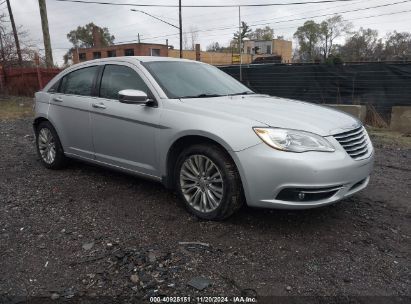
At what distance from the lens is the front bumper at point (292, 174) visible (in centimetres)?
344

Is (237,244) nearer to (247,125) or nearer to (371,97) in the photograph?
(247,125)

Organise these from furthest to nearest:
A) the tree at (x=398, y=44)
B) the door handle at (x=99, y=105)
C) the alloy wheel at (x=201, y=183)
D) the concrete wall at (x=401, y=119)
A: the tree at (x=398, y=44), the concrete wall at (x=401, y=119), the door handle at (x=99, y=105), the alloy wheel at (x=201, y=183)

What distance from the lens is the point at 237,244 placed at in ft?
11.7

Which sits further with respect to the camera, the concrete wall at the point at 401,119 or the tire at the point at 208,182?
the concrete wall at the point at 401,119

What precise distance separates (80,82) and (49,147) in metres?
1.21

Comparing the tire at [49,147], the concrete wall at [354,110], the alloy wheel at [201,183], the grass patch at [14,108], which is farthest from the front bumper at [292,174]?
the grass patch at [14,108]

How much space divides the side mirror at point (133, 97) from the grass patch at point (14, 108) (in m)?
11.0

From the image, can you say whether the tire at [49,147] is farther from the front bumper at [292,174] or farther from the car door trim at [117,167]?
the front bumper at [292,174]

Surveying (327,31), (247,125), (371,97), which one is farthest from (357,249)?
(327,31)

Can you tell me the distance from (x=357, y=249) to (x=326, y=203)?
47cm

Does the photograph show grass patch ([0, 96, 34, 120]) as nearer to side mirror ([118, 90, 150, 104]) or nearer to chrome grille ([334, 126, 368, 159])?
side mirror ([118, 90, 150, 104])

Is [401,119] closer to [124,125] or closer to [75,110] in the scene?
[124,125]

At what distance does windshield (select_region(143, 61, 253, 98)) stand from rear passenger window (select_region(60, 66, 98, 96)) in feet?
3.06

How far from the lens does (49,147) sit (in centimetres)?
600
